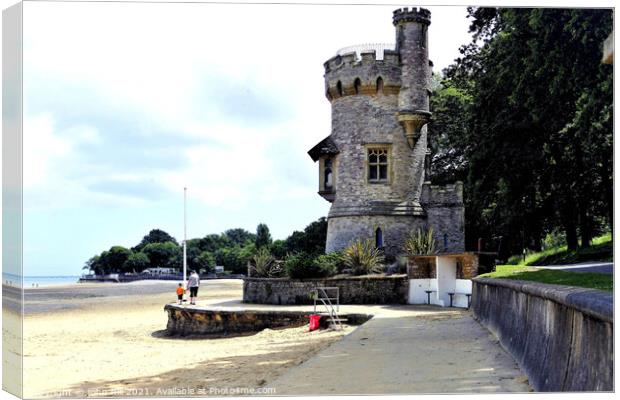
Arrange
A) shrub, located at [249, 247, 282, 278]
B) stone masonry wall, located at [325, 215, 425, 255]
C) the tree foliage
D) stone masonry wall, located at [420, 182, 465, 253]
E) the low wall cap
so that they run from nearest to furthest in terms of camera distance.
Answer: the low wall cap → the tree foliage → shrub, located at [249, 247, 282, 278] → stone masonry wall, located at [325, 215, 425, 255] → stone masonry wall, located at [420, 182, 465, 253]

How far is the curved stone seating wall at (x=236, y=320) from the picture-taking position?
21.0m

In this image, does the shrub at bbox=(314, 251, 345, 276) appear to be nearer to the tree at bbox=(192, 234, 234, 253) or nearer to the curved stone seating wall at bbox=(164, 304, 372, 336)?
the curved stone seating wall at bbox=(164, 304, 372, 336)

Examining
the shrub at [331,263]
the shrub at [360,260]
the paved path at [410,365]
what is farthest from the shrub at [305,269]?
the paved path at [410,365]

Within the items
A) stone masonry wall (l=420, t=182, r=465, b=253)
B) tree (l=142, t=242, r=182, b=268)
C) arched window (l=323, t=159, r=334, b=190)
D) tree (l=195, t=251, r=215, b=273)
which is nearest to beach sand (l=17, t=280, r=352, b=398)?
arched window (l=323, t=159, r=334, b=190)

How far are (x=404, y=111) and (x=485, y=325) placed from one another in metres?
14.7

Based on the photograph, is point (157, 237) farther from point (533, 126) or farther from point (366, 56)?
point (533, 126)

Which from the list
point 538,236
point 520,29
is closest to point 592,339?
point 520,29

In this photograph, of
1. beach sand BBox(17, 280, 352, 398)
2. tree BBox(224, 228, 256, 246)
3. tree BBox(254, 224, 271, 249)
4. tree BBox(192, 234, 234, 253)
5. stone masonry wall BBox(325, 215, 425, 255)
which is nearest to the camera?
beach sand BBox(17, 280, 352, 398)

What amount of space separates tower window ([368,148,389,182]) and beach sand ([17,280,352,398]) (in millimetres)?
9559

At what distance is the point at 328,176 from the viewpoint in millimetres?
29734

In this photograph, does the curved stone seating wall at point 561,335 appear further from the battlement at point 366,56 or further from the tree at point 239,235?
the tree at point 239,235

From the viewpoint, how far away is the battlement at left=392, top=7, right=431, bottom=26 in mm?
28344

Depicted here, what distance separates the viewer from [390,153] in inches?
1123

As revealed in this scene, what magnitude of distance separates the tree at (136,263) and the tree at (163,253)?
3.02 feet
